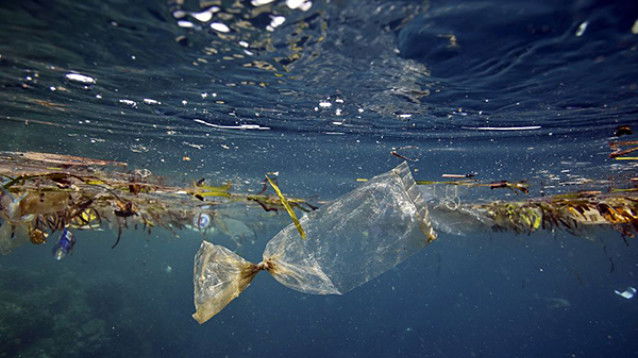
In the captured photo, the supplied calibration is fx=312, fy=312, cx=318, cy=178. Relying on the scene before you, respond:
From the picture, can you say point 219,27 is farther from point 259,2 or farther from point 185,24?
point 259,2

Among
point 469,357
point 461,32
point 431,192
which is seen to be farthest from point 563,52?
point 469,357

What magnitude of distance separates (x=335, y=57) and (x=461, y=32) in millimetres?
2494

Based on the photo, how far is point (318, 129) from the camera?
1145 centimetres

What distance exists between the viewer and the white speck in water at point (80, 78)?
7754 millimetres

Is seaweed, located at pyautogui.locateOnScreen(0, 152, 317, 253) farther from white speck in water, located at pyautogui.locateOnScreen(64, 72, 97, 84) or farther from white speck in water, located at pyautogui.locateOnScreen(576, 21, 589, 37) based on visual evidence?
white speck in water, located at pyautogui.locateOnScreen(576, 21, 589, 37)

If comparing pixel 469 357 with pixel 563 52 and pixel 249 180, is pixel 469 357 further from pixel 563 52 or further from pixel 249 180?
pixel 563 52

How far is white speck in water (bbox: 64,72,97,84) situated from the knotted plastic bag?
21.8 feet

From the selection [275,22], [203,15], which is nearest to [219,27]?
[203,15]

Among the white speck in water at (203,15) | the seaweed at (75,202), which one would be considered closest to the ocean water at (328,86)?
the white speck in water at (203,15)

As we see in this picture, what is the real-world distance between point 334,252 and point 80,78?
8241 millimetres

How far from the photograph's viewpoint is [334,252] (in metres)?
3.82

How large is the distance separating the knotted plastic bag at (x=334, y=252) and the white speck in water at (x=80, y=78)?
6657 mm

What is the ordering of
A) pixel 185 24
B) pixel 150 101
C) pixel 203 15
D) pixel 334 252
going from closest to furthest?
1. pixel 334 252
2. pixel 203 15
3. pixel 185 24
4. pixel 150 101

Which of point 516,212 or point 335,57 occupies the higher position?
point 335,57
